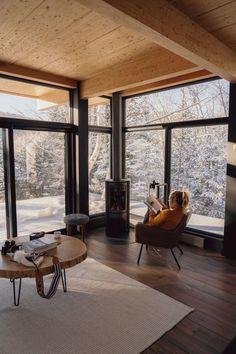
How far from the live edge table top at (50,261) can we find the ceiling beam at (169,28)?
2.04 m

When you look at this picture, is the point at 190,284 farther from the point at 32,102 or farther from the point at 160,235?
the point at 32,102

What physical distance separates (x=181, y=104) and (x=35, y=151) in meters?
2.54

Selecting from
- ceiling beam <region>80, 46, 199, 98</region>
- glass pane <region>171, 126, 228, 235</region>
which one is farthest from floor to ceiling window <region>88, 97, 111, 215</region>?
glass pane <region>171, 126, 228, 235</region>

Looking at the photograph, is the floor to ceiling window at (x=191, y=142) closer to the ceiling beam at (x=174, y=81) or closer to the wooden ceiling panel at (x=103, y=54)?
the ceiling beam at (x=174, y=81)

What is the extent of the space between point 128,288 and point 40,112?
3.00 metres

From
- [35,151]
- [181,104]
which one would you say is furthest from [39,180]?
[181,104]

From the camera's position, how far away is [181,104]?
4.35 meters

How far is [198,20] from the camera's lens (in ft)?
7.68

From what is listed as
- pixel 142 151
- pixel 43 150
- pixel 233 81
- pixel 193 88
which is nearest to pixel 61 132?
pixel 43 150

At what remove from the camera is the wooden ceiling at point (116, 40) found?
2055 millimetres

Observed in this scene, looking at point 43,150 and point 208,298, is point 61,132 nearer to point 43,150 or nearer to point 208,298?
point 43,150

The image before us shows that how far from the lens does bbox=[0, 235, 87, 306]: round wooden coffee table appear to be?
2.22 meters

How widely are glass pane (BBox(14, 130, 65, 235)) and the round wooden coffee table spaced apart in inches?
51.4

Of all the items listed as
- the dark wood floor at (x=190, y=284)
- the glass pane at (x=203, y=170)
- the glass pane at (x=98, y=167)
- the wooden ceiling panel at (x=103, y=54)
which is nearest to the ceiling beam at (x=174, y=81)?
the glass pane at (x=203, y=170)
